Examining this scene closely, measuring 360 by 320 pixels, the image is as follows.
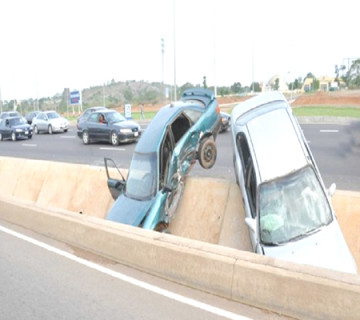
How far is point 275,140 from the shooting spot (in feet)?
21.3

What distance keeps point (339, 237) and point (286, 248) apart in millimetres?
667

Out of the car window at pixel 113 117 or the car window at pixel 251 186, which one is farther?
the car window at pixel 113 117

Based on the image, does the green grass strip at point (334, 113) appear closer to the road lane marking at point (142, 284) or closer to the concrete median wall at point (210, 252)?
the concrete median wall at point (210, 252)

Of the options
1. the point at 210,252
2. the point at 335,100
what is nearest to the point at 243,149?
the point at 210,252

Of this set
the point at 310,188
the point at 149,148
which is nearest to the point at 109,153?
the point at 149,148

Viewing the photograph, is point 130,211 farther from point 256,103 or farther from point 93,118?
point 93,118

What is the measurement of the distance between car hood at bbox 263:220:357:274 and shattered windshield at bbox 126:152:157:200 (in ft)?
10.0

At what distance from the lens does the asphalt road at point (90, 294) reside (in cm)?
466

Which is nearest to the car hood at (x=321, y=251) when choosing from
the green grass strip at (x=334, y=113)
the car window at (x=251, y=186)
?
the car window at (x=251, y=186)

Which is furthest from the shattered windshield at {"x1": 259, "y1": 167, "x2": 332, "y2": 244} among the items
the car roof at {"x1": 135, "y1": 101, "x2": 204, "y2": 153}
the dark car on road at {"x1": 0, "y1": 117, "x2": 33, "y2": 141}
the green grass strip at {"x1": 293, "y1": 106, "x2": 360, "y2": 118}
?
the dark car on road at {"x1": 0, "y1": 117, "x2": 33, "y2": 141}

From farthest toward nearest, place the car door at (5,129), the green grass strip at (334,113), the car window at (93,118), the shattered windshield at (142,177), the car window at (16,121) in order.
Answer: the car window at (16,121)
the car door at (5,129)
the green grass strip at (334,113)
the car window at (93,118)
the shattered windshield at (142,177)

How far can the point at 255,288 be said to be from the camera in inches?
179

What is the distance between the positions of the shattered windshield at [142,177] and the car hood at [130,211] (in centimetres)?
13

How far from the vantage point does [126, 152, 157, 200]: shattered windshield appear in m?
8.23
